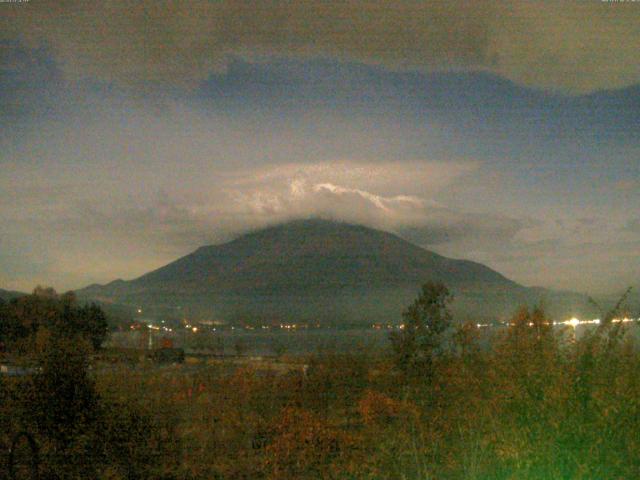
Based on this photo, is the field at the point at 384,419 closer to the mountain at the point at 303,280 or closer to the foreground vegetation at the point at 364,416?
the foreground vegetation at the point at 364,416

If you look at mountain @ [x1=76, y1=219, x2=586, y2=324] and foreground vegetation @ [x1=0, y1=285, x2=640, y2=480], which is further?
mountain @ [x1=76, y1=219, x2=586, y2=324]

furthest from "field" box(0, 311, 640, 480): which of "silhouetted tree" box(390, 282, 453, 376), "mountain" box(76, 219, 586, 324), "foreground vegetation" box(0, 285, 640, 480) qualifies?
"mountain" box(76, 219, 586, 324)

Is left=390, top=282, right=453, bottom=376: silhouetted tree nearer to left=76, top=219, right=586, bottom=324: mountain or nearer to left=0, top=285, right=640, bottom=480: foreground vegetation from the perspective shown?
left=0, top=285, right=640, bottom=480: foreground vegetation

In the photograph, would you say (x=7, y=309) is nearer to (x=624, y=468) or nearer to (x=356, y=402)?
(x=356, y=402)

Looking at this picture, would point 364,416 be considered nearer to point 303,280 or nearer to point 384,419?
point 384,419

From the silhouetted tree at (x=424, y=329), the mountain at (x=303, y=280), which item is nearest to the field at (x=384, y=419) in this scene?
the silhouetted tree at (x=424, y=329)

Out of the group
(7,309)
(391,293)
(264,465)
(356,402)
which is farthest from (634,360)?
(391,293)

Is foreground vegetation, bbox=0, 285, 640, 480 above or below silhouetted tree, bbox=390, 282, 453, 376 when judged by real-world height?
below
